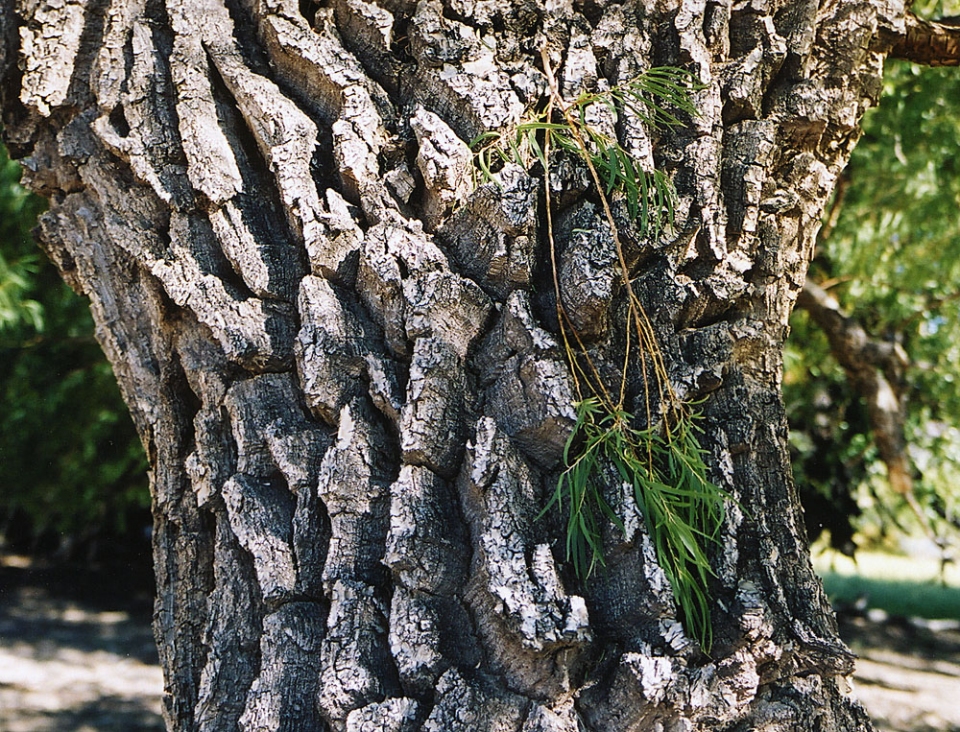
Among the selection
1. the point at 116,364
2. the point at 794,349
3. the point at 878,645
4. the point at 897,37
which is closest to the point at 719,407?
the point at 897,37

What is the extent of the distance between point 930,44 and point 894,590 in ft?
21.5

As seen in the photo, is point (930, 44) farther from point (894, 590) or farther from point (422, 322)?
point (894, 590)

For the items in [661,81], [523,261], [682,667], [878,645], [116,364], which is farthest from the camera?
[878,645]

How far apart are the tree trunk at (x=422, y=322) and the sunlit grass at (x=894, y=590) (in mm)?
5461

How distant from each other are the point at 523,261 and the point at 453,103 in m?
0.28

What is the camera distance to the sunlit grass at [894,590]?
6.88 meters

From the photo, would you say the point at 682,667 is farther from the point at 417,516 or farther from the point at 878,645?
the point at 878,645

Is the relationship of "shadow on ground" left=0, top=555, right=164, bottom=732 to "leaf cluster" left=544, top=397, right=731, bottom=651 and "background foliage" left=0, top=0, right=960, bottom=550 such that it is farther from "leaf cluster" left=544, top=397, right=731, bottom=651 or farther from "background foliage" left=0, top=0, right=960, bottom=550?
"leaf cluster" left=544, top=397, right=731, bottom=651

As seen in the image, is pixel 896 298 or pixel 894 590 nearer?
pixel 896 298

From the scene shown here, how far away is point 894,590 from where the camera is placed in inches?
291

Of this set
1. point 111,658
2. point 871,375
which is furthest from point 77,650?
point 871,375

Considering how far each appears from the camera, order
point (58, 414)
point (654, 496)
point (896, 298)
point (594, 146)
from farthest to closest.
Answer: point (58, 414) → point (896, 298) → point (594, 146) → point (654, 496)

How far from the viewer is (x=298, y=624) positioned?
1163mm

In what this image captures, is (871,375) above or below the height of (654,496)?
above
